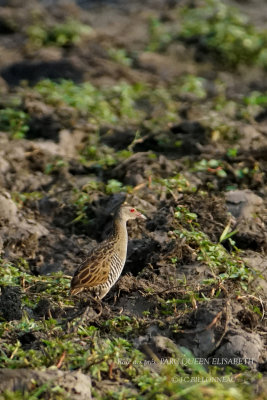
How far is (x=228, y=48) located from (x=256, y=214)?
7.55 metres

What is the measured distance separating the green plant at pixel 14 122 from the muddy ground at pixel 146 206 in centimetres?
12

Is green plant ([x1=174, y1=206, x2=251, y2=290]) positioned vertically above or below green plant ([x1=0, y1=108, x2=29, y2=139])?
above

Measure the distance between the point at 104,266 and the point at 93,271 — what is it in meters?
0.13

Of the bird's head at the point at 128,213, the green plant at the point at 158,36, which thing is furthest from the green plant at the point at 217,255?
the green plant at the point at 158,36

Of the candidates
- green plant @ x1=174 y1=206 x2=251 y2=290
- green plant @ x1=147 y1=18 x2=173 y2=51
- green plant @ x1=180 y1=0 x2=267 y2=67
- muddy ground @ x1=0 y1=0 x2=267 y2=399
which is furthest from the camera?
green plant @ x1=147 y1=18 x2=173 y2=51

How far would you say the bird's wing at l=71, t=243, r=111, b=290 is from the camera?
749 cm

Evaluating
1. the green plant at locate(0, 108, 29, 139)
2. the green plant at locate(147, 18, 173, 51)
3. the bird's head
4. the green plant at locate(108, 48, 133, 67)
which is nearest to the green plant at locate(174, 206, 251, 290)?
the bird's head

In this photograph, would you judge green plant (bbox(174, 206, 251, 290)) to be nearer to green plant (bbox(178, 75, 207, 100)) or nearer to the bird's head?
the bird's head

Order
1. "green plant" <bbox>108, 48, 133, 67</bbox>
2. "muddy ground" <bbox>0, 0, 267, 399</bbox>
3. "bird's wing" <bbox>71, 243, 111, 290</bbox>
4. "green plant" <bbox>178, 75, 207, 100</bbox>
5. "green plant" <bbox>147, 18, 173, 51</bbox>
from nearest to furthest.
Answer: "muddy ground" <bbox>0, 0, 267, 399</bbox> → "bird's wing" <bbox>71, 243, 111, 290</bbox> → "green plant" <bbox>178, 75, 207, 100</bbox> → "green plant" <bbox>108, 48, 133, 67</bbox> → "green plant" <bbox>147, 18, 173, 51</bbox>

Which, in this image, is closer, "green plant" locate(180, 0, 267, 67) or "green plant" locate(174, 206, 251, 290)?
"green plant" locate(174, 206, 251, 290)

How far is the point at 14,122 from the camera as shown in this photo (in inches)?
469

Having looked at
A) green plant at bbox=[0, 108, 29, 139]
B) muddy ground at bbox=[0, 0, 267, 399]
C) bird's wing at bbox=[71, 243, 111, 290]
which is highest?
bird's wing at bbox=[71, 243, 111, 290]

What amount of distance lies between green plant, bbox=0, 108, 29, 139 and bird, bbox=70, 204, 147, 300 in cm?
371

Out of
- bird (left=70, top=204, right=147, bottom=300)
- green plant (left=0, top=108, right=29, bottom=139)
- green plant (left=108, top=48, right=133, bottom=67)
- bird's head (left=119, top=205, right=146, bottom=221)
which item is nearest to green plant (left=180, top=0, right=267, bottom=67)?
green plant (left=108, top=48, right=133, bottom=67)
